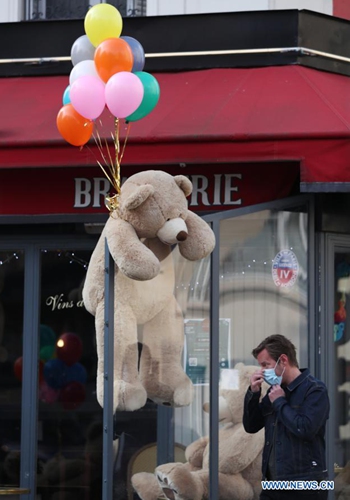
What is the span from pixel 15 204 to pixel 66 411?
1780 mm

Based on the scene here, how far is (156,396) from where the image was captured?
7688mm

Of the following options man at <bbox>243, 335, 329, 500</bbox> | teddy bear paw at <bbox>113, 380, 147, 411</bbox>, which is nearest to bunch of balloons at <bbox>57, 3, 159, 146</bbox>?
teddy bear paw at <bbox>113, 380, 147, 411</bbox>

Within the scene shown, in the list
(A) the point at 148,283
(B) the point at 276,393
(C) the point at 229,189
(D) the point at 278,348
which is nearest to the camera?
(B) the point at 276,393

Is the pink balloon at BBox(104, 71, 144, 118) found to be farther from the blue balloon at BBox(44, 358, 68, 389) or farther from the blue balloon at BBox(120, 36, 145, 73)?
the blue balloon at BBox(44, 358, 68, 389)

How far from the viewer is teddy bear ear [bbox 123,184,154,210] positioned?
7156mm

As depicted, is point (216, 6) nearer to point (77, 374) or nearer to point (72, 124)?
point (72, 124)

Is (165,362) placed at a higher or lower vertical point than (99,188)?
lower

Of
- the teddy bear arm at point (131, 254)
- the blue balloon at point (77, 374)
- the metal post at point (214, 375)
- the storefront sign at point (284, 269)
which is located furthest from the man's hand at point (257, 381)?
the blue balloon at point (77, 374)

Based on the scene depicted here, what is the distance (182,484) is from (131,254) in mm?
1684

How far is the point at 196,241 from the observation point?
7.38 m

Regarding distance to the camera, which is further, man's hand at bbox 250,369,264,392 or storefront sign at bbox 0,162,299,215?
storefront sign at bbox 0,162,299,215

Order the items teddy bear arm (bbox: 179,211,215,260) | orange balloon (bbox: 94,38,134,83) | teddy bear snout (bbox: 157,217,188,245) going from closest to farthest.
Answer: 1. orange balloon (bbox: 94,38,134,83)
2. teddy bear snout (bbox: 157,217,188,245)
3. teddy bear arm (bbox: 179,211,215,260)

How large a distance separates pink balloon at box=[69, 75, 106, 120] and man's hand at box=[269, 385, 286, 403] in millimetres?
2062

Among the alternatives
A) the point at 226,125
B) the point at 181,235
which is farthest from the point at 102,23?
the point at 181,235
